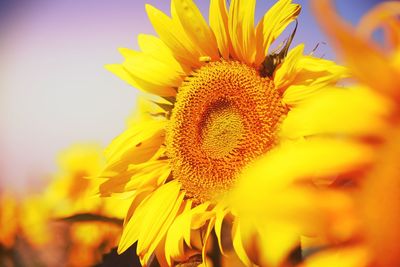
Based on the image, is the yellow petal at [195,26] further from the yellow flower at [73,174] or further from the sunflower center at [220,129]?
the yellow flower at [73,174]

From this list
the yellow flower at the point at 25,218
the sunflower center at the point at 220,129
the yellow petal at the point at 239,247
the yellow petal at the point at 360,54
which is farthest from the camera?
the yellow flower at the point at 25,218

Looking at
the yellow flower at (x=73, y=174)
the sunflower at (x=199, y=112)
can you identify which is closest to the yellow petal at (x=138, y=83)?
the sunflower at (x=199, y=112)

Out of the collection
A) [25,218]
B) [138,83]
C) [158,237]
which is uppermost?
[138,83]

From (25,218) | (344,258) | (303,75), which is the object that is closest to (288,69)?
(303,75)

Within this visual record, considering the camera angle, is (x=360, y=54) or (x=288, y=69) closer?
(x=360, y=54)

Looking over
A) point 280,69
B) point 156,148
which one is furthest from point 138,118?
point 280,69

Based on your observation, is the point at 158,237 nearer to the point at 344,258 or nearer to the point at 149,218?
the point at 149,218

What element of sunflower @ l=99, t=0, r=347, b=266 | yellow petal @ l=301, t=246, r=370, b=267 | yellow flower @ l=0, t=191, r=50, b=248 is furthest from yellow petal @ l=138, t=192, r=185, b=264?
yellow flower @ l=0, t=191, r=50, b=248
